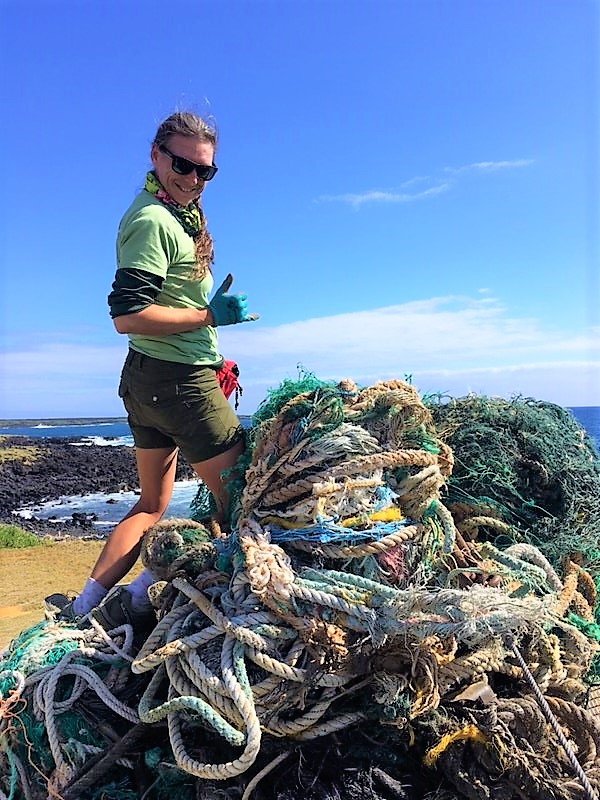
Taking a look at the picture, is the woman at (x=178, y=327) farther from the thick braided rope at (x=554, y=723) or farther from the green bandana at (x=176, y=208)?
the thick braided rope at (x=554, y=723)

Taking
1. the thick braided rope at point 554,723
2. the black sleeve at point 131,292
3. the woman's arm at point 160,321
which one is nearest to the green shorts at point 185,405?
the woman's arm at point 160,321

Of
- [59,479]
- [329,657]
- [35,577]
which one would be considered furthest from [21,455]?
[329,657]

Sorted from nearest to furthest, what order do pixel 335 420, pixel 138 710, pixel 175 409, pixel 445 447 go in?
pixel 138 710 < pixel 335 420 < pixel 445 447 < pixel 175 409

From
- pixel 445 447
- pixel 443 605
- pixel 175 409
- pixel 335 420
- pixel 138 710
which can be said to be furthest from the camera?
pixel 175 409

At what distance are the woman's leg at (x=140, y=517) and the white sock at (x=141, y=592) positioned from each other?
1.09 feet

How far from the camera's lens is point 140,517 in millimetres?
2951

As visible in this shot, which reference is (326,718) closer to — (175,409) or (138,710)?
(138,710)

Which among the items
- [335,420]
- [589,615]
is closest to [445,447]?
[335,420]

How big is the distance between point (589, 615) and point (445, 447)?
31.7 inches

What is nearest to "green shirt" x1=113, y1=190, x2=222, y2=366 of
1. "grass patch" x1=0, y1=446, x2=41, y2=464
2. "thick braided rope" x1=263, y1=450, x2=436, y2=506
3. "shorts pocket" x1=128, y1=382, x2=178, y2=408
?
"shorts pocket" x1=128, y1=382, x2=178, y2=408

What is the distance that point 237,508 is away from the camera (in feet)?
7.97

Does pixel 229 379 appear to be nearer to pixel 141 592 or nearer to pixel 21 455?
pixel 141 592

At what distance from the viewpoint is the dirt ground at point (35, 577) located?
19.6 ft

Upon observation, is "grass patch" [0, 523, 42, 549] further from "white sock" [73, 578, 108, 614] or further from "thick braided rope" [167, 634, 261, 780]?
"thick braided rope" [167, 634, 261, 780]
